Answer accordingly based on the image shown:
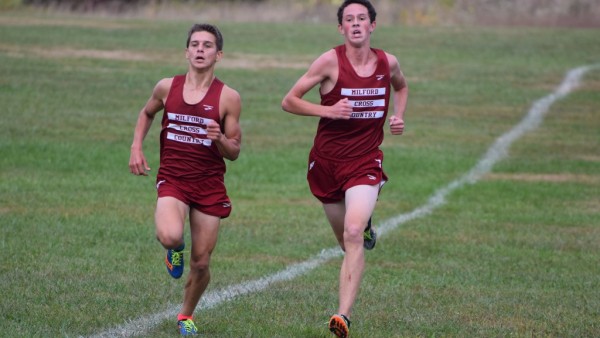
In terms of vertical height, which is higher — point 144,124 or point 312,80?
point 312,80

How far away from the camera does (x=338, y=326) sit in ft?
27.9

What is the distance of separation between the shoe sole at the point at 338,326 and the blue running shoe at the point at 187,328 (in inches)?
37.4

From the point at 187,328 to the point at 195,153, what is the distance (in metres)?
1.18

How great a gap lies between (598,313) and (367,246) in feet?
6.19

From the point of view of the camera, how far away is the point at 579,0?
58.3m

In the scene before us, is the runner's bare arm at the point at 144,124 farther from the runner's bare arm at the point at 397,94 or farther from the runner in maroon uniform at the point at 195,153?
the runner's bare arm at the point at 397,94

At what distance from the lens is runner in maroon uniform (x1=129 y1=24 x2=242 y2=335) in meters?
8.88

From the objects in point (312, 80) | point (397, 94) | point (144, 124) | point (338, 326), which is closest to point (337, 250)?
point (397, 94)

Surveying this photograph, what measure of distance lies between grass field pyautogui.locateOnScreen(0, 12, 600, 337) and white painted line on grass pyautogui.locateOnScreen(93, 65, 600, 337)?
122 millimetres

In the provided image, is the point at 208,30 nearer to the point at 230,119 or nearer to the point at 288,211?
the point at 230,119

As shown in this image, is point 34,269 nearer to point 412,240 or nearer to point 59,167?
point 412,240

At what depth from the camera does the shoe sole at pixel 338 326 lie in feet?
27.8

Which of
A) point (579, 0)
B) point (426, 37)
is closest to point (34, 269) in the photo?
point (426, 37)

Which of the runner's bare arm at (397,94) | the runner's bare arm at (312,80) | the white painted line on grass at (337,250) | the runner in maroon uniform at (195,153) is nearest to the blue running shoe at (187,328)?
the runner in maroon uniform at (195,153)
